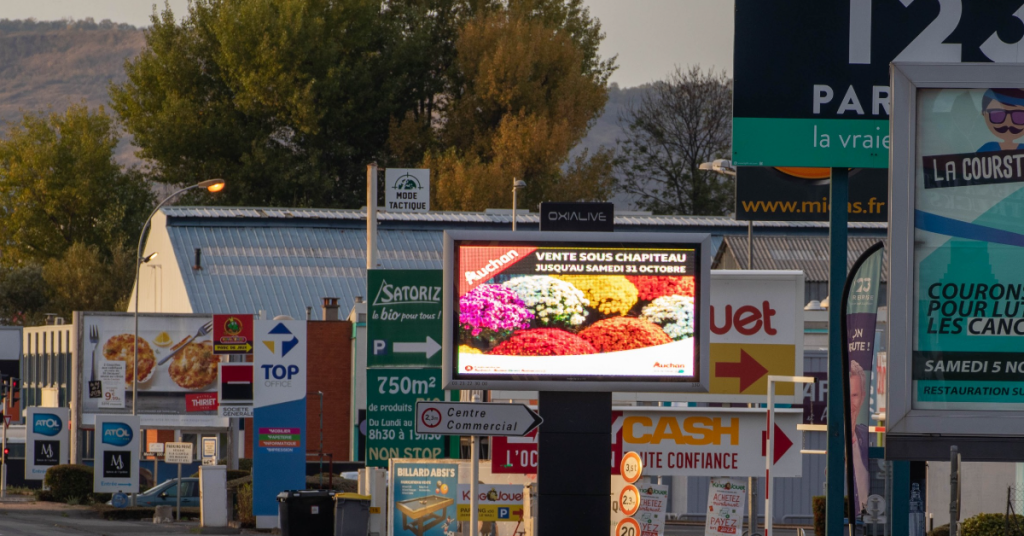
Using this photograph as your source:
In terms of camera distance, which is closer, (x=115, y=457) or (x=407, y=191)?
(x=115, y=457)

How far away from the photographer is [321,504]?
744 inches

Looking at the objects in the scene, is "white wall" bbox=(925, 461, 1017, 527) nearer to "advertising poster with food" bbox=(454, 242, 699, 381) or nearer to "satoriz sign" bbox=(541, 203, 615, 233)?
"advertising poster with food" bbox=(454, 242, 699, 381)

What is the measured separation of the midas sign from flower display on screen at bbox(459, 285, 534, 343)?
4951mm

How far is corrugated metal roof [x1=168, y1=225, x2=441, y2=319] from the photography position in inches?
1849

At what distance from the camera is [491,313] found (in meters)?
11.7

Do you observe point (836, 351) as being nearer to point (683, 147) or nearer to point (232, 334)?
point (232, 334)

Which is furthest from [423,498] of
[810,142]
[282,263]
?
[282,263]

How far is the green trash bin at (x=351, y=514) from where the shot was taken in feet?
60.1

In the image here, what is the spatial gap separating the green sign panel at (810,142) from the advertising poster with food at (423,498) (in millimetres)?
9309

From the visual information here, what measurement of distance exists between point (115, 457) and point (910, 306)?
2352cm

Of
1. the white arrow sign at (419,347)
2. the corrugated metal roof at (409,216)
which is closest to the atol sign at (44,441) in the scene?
the white arrow sign at (419,347)

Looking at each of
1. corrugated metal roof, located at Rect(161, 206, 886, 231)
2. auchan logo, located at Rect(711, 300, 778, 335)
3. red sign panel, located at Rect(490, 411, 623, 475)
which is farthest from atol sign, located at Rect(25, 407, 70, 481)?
auchan logo, located at Rect(711, 300, 778, 335)

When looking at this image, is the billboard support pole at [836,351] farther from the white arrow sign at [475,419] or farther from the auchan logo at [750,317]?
the auchan logo at [750,317]

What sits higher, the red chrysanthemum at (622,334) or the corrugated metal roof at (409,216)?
the corrugated metal roof at (409,216)
